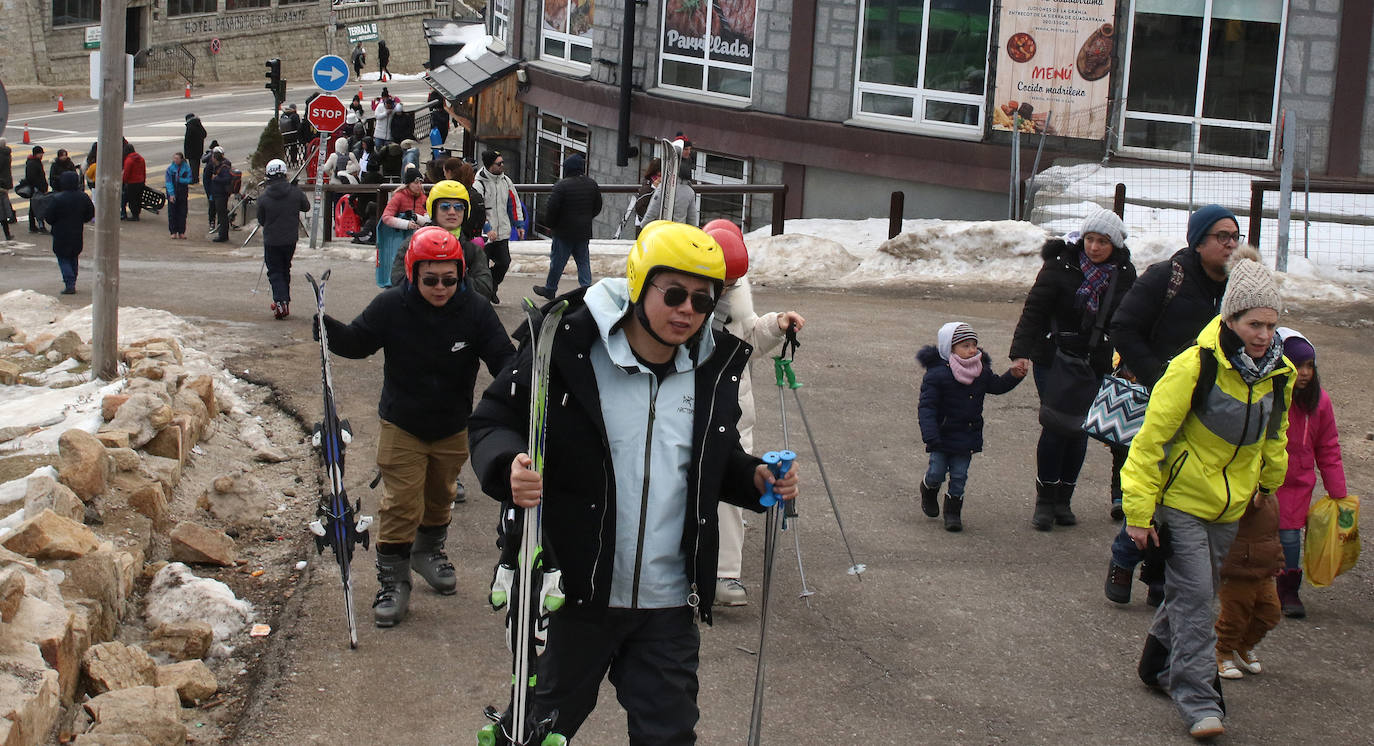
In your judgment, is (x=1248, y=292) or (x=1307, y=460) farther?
(x=1307, y=460)

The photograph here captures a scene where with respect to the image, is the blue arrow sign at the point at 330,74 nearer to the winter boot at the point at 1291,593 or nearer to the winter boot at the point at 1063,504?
the winter boot at the point at 1063,504

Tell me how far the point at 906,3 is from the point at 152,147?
77.5 ft

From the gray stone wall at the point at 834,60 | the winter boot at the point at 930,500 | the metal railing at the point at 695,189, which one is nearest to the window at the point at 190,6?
the metal railing at the point at 695,189

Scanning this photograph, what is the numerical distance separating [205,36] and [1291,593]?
53.6 m

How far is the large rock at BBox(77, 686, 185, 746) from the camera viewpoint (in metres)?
4.98

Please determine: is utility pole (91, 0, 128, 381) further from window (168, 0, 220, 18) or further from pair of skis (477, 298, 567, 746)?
window (168, 0, 220, 18)

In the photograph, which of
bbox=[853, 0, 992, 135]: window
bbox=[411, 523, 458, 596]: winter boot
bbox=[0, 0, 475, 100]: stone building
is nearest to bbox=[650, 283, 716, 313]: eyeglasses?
bbox=[411, 523, 458, 596]: winter boot

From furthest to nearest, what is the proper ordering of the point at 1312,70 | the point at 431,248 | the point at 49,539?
1. the point at 1312,70
2. the point at 431,248
3. the point at 49,539

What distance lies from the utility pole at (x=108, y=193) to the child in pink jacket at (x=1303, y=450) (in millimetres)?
7446

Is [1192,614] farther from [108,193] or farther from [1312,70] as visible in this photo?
[1312,70]

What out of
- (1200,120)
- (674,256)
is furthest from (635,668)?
(1200,120)

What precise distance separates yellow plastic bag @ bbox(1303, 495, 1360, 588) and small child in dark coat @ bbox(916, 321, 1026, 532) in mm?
1858

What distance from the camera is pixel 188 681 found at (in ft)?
18.5

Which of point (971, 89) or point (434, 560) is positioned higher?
point (971, 89)
